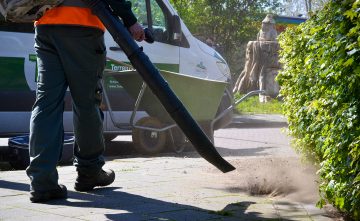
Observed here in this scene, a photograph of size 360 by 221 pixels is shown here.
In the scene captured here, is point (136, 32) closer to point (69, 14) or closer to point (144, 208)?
point (69, 14)

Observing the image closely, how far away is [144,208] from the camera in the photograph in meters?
4.95

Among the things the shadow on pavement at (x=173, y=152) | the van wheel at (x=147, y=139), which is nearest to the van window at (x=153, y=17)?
the van wheel at (x=147, y=139)

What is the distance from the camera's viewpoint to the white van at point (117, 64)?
33.4 ft

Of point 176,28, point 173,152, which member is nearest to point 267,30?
point 176,28

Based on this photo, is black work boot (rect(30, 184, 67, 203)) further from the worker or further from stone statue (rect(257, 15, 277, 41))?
stone statue (rect(257, 15, 277, 41))

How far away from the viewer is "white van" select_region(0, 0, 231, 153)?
10176 mm

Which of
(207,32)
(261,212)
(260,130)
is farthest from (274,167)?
(207,32)

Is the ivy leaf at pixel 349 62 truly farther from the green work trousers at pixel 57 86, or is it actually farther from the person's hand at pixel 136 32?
the green work trousers at pixel 57 86

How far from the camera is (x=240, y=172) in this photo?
691cm

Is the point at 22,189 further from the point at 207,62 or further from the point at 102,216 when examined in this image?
the point at 207,62

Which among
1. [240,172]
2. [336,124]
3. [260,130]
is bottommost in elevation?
[260,130]

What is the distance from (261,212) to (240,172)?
2.00 meters

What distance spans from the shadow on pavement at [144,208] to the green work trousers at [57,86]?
0.30m

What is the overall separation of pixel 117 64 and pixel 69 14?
506cm
